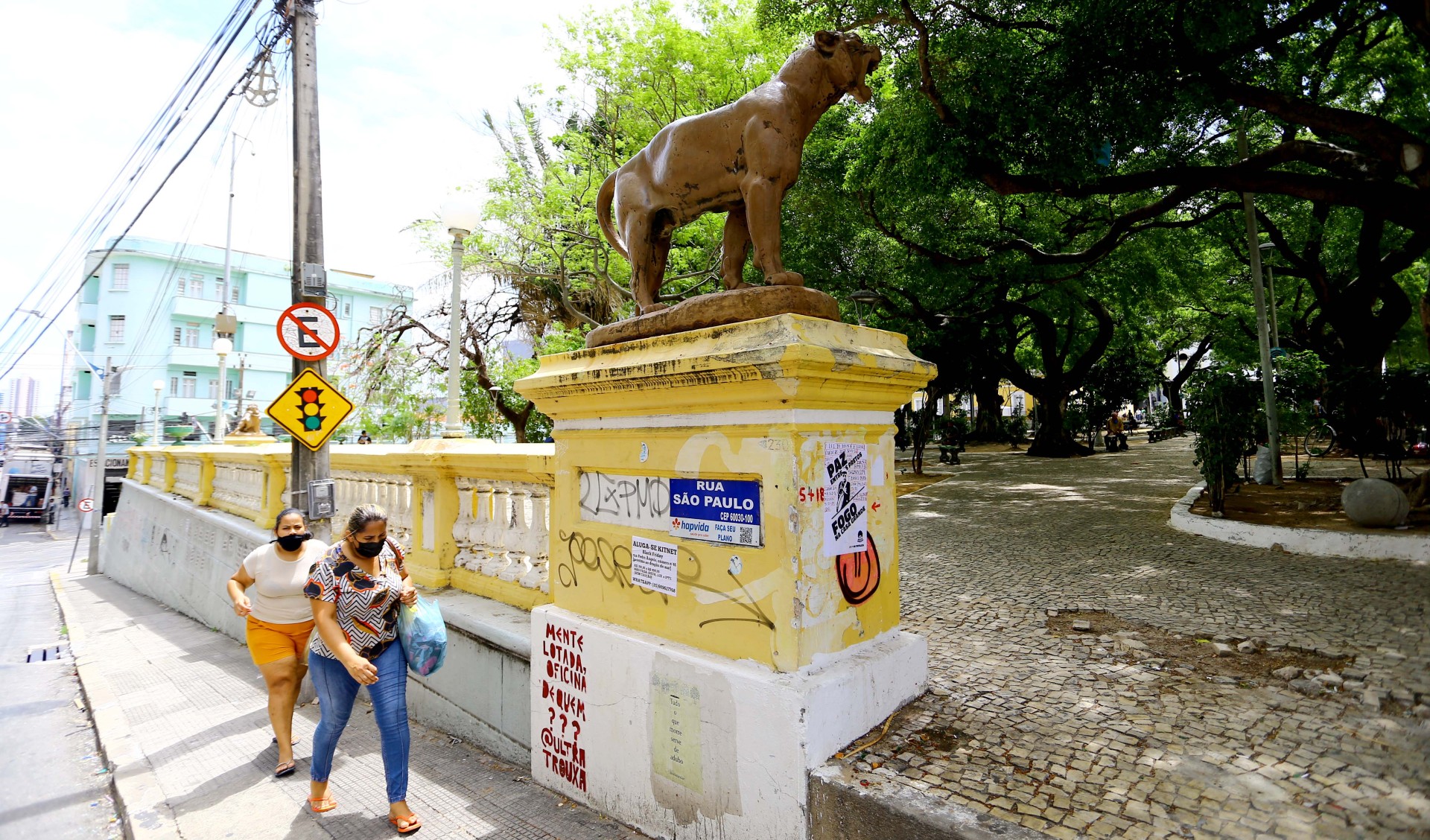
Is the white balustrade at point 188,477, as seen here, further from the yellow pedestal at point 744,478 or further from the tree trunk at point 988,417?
the tree trunk at point 988,417

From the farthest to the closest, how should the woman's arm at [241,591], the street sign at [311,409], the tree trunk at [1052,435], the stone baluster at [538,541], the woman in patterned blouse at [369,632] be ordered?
the tree trunk at [1052,435], the street sign at [311,409], the woman's arm at [241,591], the stone baluster at [538,541], the woman in patterned blouse at [369,632]

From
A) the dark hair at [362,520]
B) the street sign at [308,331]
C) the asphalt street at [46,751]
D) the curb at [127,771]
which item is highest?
the street sign at [308,331]

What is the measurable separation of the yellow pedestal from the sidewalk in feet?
3.52

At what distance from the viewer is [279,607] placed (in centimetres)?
412

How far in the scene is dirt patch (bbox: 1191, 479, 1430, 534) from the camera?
258 inches

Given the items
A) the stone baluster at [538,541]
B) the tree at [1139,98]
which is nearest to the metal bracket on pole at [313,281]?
the stone baluster at [538,541]

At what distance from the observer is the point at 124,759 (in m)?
4.34

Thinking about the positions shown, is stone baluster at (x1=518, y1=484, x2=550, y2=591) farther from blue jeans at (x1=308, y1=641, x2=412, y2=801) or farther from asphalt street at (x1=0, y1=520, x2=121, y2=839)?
asphalt street at (x1=0, y1=520, x2=121, y2=839)

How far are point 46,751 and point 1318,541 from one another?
11.1 meters

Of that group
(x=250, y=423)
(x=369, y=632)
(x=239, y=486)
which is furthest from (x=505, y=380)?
(x=369, y=632)

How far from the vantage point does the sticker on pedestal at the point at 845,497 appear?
2.46 m

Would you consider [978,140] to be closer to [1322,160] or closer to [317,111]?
[1322,160]

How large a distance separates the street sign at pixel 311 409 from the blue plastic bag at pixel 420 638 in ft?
9.11

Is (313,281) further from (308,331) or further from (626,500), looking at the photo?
(626,500)
